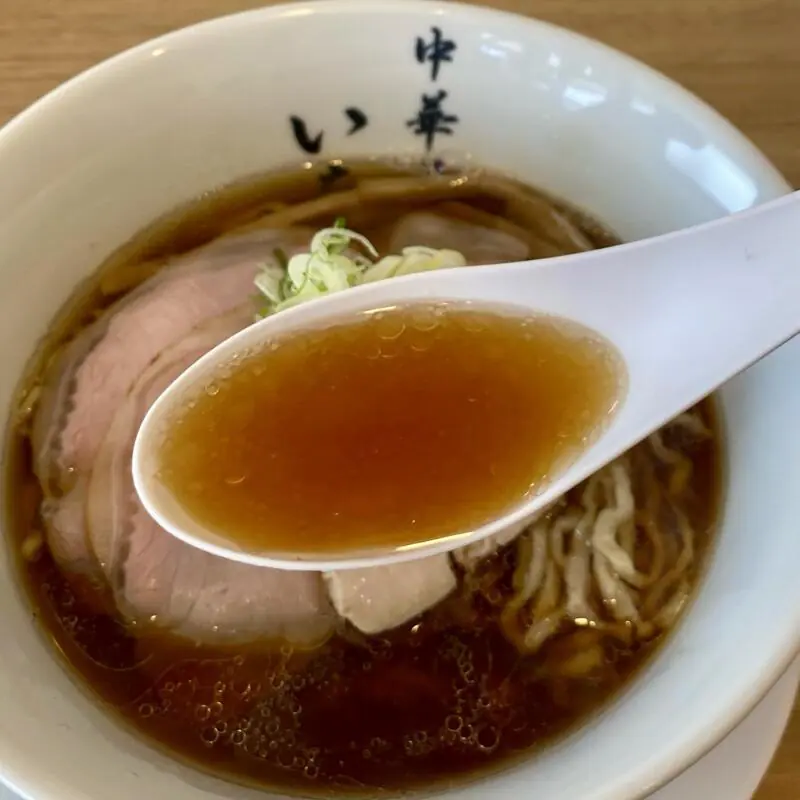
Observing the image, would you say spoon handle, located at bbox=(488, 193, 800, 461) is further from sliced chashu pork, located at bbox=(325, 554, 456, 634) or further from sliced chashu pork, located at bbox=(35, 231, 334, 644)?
sliced chashu pork, located at bbox=(35, 231, 334, 644)

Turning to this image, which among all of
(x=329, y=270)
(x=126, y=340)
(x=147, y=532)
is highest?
(x=329, y=270)

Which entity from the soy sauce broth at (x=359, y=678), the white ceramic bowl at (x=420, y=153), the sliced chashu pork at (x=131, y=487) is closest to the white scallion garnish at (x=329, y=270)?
the sliced chashu pork at (x=131, y=487)

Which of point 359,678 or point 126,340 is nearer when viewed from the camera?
point 359,678

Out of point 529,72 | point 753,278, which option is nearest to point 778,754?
point 753,278

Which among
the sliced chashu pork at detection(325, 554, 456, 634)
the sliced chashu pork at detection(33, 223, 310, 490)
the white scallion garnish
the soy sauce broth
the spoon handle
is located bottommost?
the soy sauce broth

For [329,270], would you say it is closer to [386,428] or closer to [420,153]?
[386,428]

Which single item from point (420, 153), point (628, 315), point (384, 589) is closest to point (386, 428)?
point (384, 589)

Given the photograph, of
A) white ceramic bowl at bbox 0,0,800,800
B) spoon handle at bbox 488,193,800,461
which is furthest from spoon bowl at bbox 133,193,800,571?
white ceramic bowl at bbox 0,0,800,800
